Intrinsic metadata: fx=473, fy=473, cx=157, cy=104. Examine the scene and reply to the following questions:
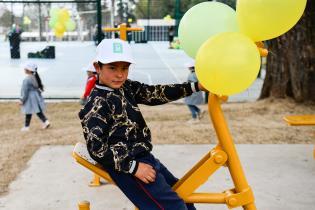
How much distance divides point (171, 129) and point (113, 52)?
176 inches

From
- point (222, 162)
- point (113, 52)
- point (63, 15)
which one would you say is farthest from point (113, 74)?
point (63, 15)

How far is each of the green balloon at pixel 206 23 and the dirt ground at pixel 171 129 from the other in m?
2.56

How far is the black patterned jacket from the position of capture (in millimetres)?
2584

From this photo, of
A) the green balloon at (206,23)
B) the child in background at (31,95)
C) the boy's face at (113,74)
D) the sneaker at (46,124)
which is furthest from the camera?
the sneaker at (46,124)

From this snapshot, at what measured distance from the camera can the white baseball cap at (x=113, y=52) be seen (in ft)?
8.68

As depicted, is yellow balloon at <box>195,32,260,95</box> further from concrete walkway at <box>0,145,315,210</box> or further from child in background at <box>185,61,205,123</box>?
child in background at <box>185,61,205,123</box>

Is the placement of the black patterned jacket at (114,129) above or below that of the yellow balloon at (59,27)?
above

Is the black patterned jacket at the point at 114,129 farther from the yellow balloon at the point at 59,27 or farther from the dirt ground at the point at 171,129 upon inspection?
the yellow balloon at the point at 59,27

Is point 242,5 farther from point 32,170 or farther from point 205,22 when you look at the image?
point 32,170

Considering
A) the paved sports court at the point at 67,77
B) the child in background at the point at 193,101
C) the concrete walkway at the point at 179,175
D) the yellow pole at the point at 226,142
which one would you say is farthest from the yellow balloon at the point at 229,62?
the paved sports court at the point at 67,77

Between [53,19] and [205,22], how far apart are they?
1746 centimetres

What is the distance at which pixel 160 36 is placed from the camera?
1718 inches

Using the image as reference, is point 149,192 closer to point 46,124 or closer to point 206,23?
point 206,23

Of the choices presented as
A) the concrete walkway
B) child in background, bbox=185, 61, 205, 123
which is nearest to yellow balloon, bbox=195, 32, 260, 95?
the concrete walkway
